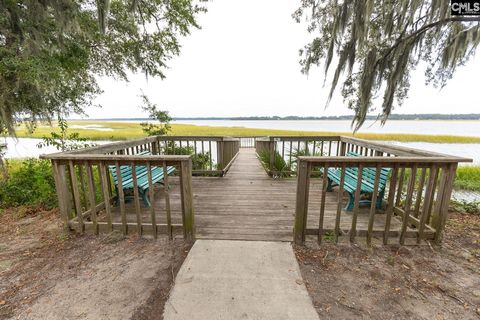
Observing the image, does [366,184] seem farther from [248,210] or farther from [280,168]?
[280,168]

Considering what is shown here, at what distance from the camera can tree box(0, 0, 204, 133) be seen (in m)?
3.73

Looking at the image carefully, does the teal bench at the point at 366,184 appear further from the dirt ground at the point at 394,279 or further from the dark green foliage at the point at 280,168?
the dark green foliage at the point at 280,168

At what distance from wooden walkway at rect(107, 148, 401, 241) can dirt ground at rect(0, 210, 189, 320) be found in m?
0.57

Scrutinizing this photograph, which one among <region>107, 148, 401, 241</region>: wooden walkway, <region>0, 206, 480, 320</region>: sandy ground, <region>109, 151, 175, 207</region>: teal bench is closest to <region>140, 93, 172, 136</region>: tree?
<region>107, 148, 401, 241</region>: wooden walkway

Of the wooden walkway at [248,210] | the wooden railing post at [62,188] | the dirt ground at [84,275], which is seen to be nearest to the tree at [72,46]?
the wooden railing post at [62,188]

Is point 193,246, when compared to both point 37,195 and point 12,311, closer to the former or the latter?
point 12,311

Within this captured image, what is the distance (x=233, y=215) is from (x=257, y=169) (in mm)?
3234

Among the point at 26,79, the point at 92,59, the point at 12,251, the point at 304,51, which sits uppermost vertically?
the point at 304,51

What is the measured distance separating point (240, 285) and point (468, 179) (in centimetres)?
1026

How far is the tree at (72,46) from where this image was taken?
3.73 metres

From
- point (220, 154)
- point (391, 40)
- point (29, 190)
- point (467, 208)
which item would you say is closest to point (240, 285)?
point (220, 154)

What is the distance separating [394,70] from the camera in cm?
470

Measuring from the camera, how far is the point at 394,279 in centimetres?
196

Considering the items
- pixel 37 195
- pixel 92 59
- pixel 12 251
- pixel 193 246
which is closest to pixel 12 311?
pixel 12 251
